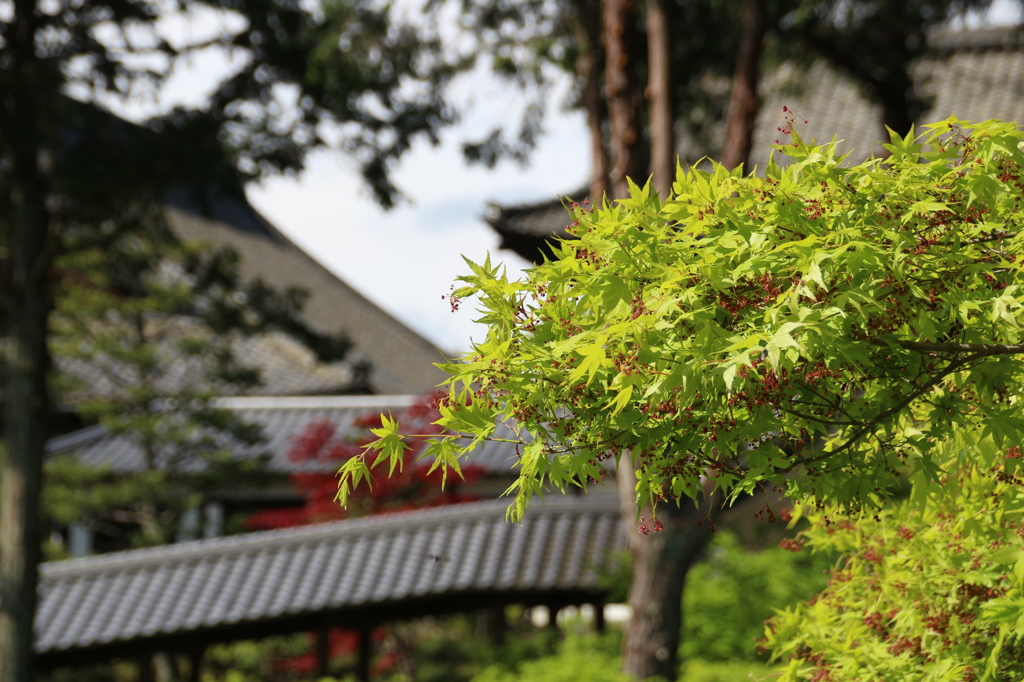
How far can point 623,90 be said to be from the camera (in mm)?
7750

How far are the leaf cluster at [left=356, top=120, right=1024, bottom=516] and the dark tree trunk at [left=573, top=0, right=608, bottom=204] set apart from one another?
539 centimetres

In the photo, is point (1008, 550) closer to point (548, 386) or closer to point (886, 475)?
point (886, 475)

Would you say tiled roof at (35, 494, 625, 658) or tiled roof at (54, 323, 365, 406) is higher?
tiled roof at (54, 323, 365, 406)

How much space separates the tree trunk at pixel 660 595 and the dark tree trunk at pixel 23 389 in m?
5.78

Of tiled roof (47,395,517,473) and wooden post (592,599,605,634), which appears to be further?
tiled roof (47,395,517,473)

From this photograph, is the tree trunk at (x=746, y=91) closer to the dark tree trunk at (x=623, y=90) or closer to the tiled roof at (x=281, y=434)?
the dark tree trunk at (x=623, y=90)

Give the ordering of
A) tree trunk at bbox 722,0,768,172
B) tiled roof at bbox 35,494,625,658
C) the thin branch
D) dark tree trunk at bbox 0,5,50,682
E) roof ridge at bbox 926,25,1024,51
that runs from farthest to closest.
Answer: roof ridge at bbox 926,25,1024,51 < tiled roof at bbox 35,494,625,658 < dark tree trunk at bbox 0,5,50,682 < tree trunk at bbox 722,0,768,172 < the thin branch

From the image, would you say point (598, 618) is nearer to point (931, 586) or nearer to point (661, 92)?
point (661, 92)

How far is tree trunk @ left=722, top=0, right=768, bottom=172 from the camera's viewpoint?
746 centimetres

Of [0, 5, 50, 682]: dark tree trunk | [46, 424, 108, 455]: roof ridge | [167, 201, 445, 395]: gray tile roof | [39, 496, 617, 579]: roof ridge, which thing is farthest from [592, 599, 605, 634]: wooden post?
[167, 201, 445, 395]: gray tile roof

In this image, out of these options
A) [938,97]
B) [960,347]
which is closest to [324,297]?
[938,97]

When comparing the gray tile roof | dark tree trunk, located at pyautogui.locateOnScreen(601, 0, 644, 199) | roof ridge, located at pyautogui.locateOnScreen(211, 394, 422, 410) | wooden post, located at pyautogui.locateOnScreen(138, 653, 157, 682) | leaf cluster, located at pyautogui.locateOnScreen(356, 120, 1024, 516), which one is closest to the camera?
leaf cluster, located at pyautogui.locateOnScreen(356, 120, 1024, 516)

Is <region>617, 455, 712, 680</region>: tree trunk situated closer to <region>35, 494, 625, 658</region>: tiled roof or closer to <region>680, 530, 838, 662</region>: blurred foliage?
<region>680, 530, 838, 662</region>: blurred foliage

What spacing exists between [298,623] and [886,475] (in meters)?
8.16
